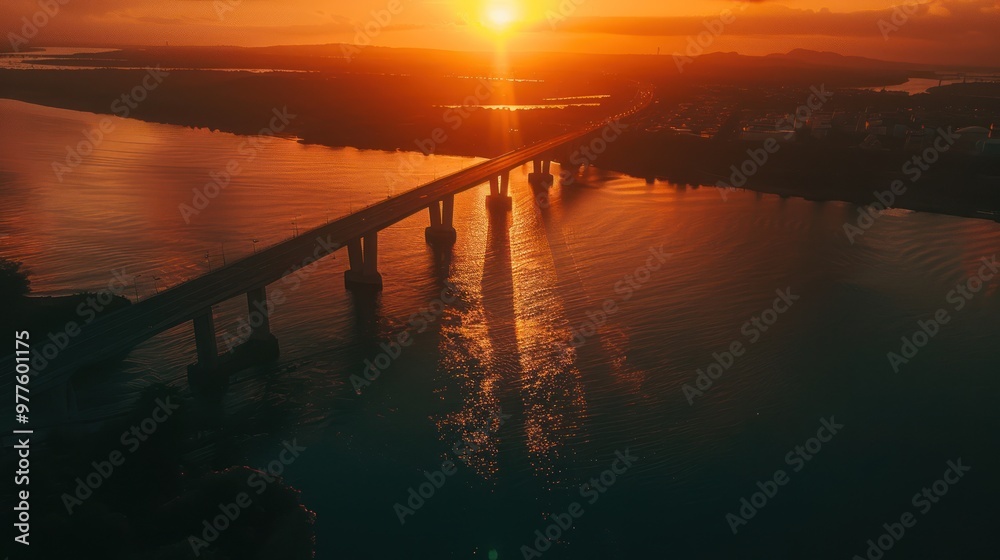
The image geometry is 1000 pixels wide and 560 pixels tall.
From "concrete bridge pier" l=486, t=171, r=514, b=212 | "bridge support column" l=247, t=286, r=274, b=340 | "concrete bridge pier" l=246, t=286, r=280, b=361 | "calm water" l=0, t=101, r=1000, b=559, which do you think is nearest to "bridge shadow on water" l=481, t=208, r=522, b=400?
"calm water" l=0, t=101, r=1000, b=559

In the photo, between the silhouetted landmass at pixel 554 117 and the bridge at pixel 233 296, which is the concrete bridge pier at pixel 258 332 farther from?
the silhouetted landmass at pixel 554 117

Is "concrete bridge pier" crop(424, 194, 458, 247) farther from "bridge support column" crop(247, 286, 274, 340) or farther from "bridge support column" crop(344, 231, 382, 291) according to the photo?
"bridge support column" crop(247, 286, 274, 340)

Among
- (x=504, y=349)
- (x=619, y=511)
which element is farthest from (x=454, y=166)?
(x=619, y=511)

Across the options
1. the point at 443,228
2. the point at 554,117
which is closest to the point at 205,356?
the point at 443,228

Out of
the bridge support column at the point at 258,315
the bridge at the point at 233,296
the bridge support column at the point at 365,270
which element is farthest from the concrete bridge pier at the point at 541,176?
the bridge support column at the point at 258,315

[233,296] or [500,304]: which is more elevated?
[233,296]

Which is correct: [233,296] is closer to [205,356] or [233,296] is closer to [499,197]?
[205,356]

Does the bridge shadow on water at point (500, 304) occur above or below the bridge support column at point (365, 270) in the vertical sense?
below
